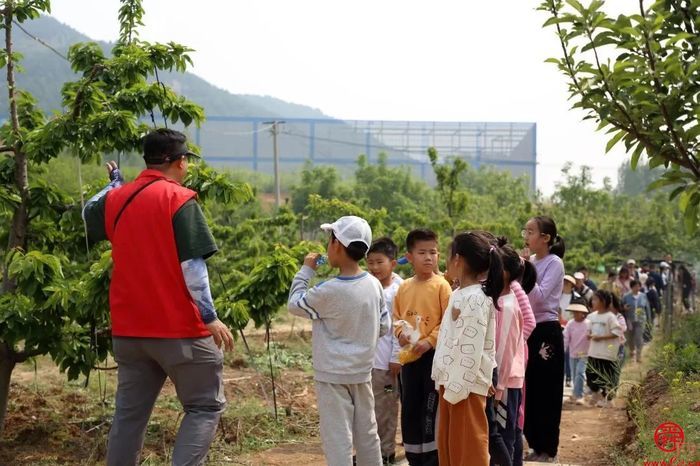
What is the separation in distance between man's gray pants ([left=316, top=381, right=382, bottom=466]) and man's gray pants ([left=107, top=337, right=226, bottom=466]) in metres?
0.70

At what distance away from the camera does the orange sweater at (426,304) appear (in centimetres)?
662

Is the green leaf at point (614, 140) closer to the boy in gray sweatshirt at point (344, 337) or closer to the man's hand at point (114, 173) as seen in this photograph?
the boy in gray sweatshirt at point (344, 337)

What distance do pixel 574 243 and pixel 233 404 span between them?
2607 cm

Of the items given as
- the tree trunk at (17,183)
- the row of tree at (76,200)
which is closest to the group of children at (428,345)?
the row of tree at (76,200)

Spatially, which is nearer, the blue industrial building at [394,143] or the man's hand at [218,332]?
the man's hand at [218,332]

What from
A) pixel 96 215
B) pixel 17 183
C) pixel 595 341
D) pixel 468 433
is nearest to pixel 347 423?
pixel 468 433

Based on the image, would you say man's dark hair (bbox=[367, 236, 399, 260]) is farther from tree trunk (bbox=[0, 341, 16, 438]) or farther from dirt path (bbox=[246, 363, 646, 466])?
tree trunk (bbox=[0, 341, 16, 438])

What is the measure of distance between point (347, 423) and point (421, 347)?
0.99 metres

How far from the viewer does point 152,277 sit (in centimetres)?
520

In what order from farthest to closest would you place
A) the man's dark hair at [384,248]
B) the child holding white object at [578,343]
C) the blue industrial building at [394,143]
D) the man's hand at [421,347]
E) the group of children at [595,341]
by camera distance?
the blue industrial building at [394,143] < the child holding white object at [578,343] < the group of children at [595,341] < the man's dark hair at [384,248] < the man's hand at [421,347]

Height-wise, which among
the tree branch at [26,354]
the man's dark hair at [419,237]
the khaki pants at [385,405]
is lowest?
the khaki pants at [385,405]

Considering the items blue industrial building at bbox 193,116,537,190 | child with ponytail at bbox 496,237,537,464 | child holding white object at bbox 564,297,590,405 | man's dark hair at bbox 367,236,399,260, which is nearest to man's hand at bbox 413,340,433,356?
child with ponytail at bbox 496,237,537,464

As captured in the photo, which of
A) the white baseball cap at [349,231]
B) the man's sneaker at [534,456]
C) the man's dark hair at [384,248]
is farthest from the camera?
the man's sneaker at [534,456]

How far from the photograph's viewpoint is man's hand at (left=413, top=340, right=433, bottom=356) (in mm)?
6543
